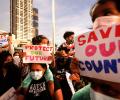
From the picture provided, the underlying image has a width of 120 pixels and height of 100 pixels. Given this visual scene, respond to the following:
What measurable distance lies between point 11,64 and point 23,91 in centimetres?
189

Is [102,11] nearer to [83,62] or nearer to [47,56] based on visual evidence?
[83,62]

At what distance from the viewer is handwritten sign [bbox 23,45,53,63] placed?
5293mm

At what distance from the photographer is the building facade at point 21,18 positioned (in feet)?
452

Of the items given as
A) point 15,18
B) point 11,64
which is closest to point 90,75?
point 11,64

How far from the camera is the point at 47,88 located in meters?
5.47

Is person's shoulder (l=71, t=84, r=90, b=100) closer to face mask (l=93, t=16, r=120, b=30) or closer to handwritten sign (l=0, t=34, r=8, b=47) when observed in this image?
face mask (l=93, t=16, r=120, b=30)

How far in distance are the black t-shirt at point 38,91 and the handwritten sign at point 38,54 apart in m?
0.38

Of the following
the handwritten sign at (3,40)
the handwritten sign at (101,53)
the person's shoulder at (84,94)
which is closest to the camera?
the handwritten sign at (101,53)

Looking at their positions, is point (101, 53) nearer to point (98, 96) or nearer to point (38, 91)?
point (98, 96)

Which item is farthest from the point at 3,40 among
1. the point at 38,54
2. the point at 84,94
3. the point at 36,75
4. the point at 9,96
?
the point at 84,94

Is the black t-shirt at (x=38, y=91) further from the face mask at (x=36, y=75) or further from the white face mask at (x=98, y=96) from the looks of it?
the white face mask at (x=98, y=96)

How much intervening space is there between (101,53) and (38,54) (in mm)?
3795

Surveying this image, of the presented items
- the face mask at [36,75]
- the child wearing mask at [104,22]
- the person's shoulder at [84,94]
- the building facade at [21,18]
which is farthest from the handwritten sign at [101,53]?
the building facade at [21,18]

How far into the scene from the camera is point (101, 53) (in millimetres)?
1567
